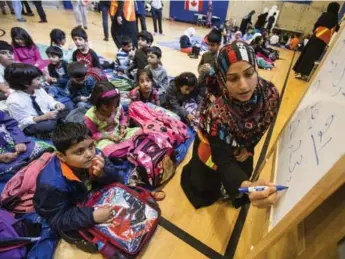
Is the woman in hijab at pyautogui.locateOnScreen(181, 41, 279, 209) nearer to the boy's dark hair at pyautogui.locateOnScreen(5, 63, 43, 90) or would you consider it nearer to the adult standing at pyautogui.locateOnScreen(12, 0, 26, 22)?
the boy's dark hair at pyautogui.locateOnScreen(5, 63, 43, 90)

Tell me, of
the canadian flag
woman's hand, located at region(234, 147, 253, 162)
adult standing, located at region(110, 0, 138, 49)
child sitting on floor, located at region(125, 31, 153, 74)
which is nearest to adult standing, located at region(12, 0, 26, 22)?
adult standing, located at region(110, 0, 138, 49)

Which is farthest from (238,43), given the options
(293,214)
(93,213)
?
(93,213)

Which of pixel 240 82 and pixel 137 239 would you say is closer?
pixel 240 82

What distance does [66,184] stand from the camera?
93 centimetres

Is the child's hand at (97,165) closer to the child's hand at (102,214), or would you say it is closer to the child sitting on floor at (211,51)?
the child's hand at (102,214)

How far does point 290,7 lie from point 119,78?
635cm

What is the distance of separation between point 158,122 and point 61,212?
37.3 inches

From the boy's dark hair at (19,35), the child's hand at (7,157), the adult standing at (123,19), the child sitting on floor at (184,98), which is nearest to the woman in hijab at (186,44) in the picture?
the adult standing at (123,19)

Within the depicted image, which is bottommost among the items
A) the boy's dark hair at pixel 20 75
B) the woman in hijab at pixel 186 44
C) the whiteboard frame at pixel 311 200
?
the woman in hijab at pixel 186 44

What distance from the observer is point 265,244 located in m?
0.57

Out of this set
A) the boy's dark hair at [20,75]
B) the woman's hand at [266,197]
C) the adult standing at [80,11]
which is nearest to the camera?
the woman's hand at [266,197]

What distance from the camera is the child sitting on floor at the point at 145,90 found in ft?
6.34

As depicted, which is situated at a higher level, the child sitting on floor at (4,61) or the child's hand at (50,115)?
the child sitting on floor at (4,61)

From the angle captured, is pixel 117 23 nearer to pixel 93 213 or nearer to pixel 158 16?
pixel 158 16
